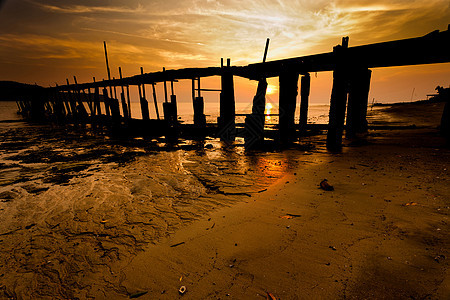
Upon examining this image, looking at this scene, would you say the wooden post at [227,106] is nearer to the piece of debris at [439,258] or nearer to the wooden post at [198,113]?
the wooden post at [198,113]

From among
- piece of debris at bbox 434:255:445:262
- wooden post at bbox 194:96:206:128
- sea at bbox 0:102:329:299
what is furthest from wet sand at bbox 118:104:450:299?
wooden post at bbox 194:96:206:128

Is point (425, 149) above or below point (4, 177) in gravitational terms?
above

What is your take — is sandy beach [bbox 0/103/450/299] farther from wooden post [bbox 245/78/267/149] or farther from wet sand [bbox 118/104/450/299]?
wooden post [bbox 245/78/267/149]

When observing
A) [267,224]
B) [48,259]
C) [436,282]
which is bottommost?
[48,259]

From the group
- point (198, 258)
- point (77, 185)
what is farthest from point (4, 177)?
point (198, 258)

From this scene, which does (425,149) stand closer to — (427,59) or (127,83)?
(427,59)

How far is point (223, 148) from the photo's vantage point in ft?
33.2

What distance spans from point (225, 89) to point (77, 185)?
339 inches

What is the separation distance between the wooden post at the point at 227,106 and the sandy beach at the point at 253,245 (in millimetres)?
7737

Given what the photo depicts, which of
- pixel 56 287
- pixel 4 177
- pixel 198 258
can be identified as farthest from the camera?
pixel 4 177

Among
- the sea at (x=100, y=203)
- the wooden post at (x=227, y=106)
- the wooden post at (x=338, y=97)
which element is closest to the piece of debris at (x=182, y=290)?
the sea at (x=100, y=203)

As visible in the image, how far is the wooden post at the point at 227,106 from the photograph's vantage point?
11.2m

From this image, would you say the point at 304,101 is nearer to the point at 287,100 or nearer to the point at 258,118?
the point at 287,100

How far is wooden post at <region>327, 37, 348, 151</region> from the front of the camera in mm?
7449
